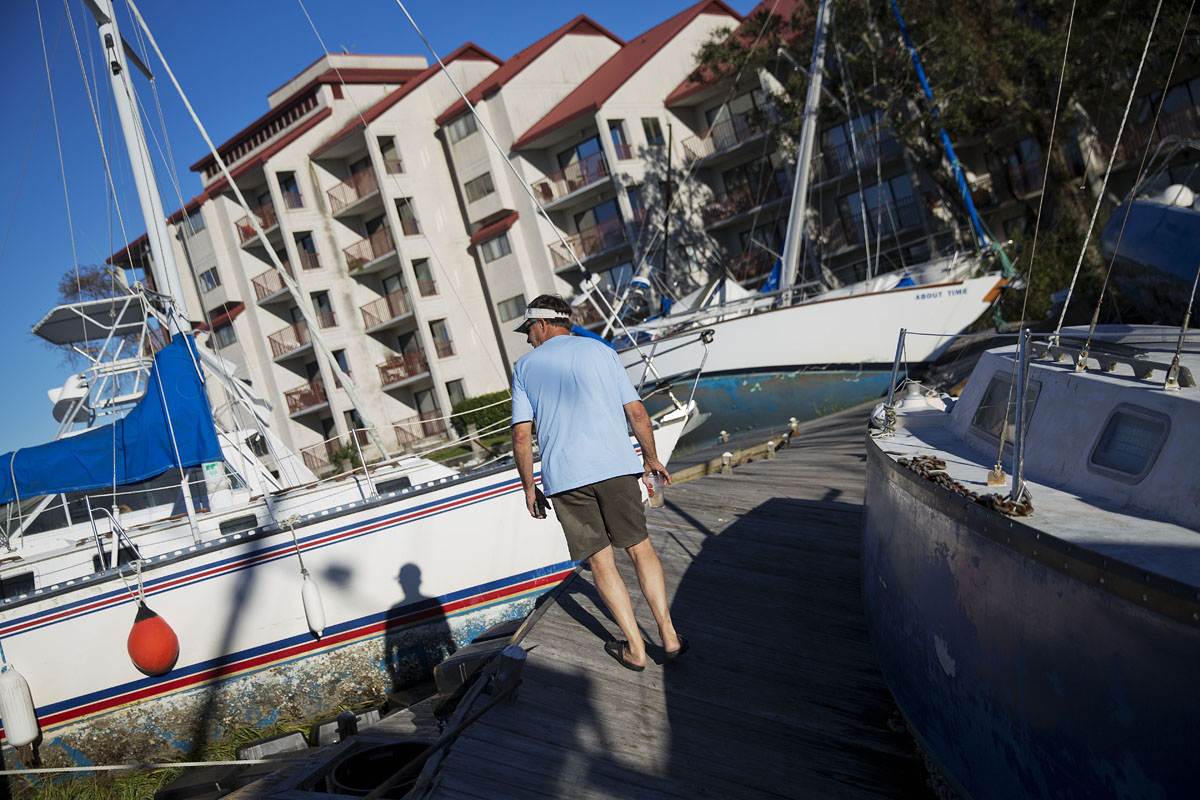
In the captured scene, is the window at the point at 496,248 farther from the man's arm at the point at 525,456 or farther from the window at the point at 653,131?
the man's arm at the point at 525,456

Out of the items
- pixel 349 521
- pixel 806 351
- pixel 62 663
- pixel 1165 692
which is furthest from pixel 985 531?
pixel 806 351

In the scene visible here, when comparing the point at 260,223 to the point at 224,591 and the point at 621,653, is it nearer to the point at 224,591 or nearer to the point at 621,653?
→ the point at 224,591

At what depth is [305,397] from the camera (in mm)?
36594

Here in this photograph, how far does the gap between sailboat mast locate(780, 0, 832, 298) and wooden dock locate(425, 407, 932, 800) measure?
12.9 meters

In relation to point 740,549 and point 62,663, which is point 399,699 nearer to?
point 62,663

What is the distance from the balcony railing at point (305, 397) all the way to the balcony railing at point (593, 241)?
41.2ft

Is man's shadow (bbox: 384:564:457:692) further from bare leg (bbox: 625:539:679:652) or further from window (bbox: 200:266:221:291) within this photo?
window (bbox: 200:266:221:291)

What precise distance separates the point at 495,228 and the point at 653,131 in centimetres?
713

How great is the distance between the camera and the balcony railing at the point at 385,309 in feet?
113

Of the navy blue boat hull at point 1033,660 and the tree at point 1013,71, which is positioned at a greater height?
the tree at point 1013,71

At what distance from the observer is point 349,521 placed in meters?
9.20

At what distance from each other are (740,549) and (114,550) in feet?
24.8

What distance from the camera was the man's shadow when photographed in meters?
9.38

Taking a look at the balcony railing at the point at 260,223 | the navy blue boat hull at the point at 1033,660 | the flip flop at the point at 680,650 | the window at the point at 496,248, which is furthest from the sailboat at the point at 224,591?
the balcony railing at the point at 260,223
